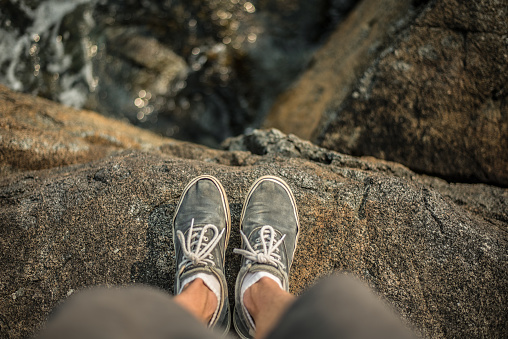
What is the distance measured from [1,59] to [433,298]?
153 inches

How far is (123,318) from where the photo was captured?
0.91 meters

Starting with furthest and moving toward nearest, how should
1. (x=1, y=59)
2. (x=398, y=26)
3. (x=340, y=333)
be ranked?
(x=1, y=59)
(x=398, y=26)
(x=340, y=333)

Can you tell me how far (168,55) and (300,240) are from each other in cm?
303

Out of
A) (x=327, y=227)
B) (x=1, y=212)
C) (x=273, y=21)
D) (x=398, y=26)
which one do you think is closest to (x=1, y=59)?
(x=1, y=212)

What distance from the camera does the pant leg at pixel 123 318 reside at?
0.85 metres

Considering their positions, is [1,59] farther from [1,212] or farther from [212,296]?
[212,296]

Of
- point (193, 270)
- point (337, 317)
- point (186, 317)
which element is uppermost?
point (337, 317)

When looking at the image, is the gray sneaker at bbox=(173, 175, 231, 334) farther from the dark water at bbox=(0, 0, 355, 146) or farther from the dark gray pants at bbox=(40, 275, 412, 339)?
the dark water at bbox=(0, 0, 355, 146)

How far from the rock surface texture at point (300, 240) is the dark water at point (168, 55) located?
1849mm

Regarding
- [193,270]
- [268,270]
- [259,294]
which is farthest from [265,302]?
[193,270]

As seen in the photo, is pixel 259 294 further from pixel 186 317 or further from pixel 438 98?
Result: pixel 438 98

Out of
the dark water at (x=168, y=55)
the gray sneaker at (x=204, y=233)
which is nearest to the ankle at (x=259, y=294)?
the gray sneaker at (x=204, y=233)

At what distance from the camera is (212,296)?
4.58ft

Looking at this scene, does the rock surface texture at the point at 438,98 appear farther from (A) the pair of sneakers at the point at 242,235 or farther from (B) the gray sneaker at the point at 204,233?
(B) the gray sneaker at the point at 204,233
